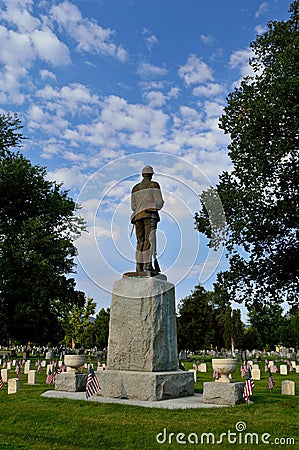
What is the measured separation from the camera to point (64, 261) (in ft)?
95.6

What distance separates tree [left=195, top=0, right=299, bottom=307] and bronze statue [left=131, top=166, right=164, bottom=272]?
7.65 m

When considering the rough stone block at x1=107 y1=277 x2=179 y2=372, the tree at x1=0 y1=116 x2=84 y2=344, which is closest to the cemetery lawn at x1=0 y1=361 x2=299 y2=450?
the rough stone block at x1=107 y1=277 x2=179 y2=372

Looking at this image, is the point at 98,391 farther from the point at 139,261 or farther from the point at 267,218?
the point at 267,218

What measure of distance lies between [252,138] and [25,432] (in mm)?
17382

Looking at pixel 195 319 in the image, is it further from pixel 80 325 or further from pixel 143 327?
pixel 143 327

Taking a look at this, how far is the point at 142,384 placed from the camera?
32.1 feet

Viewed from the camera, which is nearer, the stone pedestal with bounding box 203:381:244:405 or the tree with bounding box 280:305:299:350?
the stone pedestal with bounding box 203:381:244:405

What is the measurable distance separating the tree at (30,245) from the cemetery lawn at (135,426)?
18.0 metres

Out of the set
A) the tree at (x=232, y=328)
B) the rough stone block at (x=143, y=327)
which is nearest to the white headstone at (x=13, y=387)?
the rough stone block at (x=143, y=327)

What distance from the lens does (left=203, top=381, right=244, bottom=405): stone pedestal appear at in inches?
368

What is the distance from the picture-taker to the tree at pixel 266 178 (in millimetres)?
19922

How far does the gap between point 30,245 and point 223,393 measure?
19.4 metres

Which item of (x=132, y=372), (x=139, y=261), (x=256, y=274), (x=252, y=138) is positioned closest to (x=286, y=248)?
(x=256, y=274)

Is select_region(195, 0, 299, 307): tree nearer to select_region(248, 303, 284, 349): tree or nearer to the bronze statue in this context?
the bronze statue
